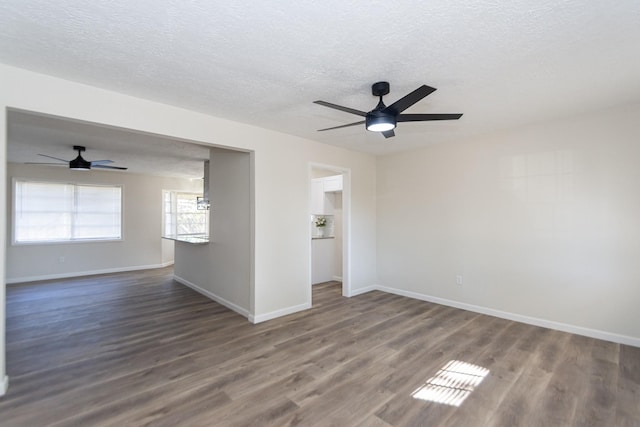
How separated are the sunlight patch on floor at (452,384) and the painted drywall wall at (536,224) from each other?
174 cm

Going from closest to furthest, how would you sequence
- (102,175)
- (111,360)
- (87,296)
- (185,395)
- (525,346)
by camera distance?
(185,395) < (111,360) < (525,346) < (87,296) < (102,175)

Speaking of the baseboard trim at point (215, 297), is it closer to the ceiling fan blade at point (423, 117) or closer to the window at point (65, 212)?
the window at point (65, 212)

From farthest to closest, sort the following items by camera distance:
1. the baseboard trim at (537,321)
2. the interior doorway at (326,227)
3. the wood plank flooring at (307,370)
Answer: the interior doorway at (326,227), the baseboard trim at (537,321), the wood plank flooring at (307,370)

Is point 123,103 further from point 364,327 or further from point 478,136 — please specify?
point 478,136

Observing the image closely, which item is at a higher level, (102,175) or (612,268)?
(102,175)

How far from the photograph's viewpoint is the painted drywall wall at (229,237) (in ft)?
13.3

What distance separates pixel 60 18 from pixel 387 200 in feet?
15.2

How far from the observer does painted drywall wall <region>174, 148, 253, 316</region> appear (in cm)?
404

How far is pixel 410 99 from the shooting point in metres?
2.25

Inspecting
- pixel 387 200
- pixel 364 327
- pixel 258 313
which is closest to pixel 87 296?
pixel 258 313

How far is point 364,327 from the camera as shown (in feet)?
11.9

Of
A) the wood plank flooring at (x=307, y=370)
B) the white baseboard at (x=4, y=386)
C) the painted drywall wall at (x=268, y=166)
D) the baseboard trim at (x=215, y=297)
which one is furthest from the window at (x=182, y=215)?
the white baseboard at (x=4, y=386)

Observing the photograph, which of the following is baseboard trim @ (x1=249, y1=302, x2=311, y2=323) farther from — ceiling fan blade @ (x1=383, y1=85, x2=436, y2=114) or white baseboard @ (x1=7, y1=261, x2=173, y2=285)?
white baseboard @ (x1=7, y1=261, x2=173, y2=285)

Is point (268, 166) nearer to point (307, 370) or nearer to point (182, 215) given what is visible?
point (307, 370)
